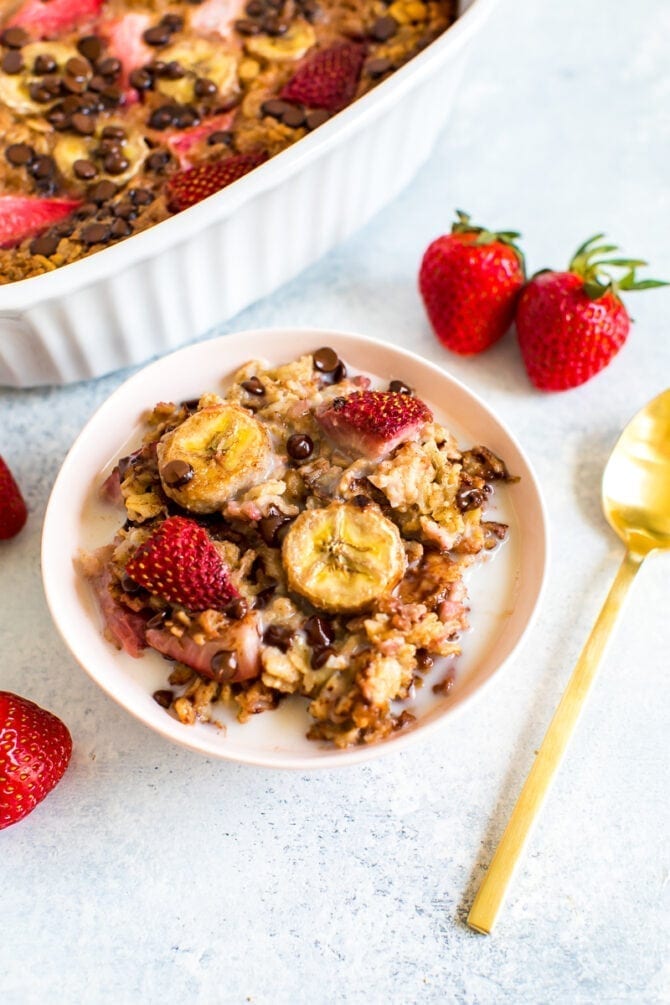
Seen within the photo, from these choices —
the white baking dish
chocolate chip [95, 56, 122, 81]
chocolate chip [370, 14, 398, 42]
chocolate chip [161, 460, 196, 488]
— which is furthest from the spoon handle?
chocolate chip [95, 56, 122, 81]

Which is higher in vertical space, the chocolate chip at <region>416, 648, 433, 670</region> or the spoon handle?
the chocolate chip at <region>416, 648, 433, 670</region>

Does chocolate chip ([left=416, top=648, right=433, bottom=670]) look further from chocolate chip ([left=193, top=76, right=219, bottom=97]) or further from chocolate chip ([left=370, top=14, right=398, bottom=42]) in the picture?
chocolate chip ([left=370, top=14, right=398, bottom=42])

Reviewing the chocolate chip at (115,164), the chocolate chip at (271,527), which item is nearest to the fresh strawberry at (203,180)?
the chocolate chip at (115,164)

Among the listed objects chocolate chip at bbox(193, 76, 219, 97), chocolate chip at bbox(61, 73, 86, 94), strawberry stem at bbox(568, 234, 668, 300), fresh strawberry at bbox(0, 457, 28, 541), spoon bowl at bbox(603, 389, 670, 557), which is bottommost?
spoon bowl at bbox(603, 389, 670, 557)

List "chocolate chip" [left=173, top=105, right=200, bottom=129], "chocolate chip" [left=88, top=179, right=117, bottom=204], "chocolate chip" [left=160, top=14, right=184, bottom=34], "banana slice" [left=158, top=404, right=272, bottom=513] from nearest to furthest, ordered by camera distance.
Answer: "banana slice" [left=158, top=404, right=272, bottom=513]
"chocolate chip" [left=88, top=179, right=117, bottom=204]
"chocolate chip" [left=173, top=105, right=200, bottom=129]
"chocolate chip" [left=160, top=14, right=184, bottom=34]

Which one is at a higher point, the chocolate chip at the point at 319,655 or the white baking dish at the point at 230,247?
the white baking dish at the point at 230,247

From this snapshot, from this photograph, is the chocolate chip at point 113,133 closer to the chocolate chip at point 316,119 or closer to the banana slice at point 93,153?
the banana slice at point 93,153
